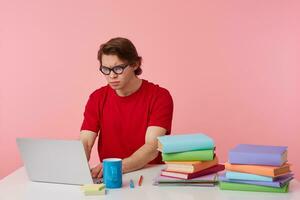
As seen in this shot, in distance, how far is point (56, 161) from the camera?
1890 mm

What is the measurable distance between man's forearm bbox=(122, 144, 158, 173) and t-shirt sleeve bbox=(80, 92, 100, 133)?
0.42 metres

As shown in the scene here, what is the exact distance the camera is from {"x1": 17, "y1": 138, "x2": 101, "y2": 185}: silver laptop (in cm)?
183

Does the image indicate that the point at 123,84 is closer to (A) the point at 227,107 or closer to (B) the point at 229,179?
(B) the point at 229,179

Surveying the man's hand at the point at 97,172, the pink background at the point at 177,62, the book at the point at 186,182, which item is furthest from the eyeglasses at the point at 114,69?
the pink background at the point at 177,62

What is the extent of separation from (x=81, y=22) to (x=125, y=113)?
125cm

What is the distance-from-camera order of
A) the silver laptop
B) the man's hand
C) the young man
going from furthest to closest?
the young man → the man's hand → the silver laptop

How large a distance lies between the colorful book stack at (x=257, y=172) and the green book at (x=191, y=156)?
0.10m

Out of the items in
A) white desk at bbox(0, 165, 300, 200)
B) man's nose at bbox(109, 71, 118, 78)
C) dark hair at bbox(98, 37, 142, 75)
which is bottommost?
white desk at bbox(0, 165, 300, 200)

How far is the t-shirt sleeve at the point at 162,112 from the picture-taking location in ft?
7.87

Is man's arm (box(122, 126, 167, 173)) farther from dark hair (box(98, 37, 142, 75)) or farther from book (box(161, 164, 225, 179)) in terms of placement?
dark hair (box(98, 37, 142, 75))

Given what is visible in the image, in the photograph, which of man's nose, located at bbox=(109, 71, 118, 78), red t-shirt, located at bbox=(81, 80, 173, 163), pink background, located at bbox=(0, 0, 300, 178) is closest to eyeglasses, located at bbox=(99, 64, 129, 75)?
man's nose, located at bbox=(109, 71, 118, 78)

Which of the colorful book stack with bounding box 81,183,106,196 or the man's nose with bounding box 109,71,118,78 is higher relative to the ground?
the man's nose with bounding box 109,71,118,78

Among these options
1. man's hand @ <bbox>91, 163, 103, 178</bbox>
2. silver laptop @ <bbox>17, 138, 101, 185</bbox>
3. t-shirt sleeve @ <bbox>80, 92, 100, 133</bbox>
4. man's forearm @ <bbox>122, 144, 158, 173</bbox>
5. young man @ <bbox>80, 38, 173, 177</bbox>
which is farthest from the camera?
t-shirt sleeve @ <bbox>80, 92, 100, 133</bbox>

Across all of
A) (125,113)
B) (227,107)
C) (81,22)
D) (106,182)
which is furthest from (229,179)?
(81,22)
